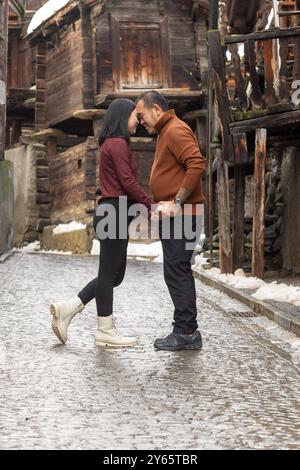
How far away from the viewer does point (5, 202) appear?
15.4 meters

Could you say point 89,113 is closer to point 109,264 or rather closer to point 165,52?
point 165,52

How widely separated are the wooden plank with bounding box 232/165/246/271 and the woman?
18.3 feet

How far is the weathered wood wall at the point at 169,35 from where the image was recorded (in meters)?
20.8

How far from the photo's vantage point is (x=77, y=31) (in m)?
21.5

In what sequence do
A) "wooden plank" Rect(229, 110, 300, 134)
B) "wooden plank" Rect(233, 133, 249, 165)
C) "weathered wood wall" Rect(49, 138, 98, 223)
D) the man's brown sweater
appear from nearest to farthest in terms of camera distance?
the man's brown sweater < "wooden plank" Rect(229, 110, 300, 134) < "wooden plank" Rect(233, 133, 249, 165) < "weathered wood wall" Rect(49, 138, 98, 223)

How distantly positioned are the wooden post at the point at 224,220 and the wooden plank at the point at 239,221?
0.10m

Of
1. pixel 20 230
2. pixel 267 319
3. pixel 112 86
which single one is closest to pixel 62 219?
pixel 20 230

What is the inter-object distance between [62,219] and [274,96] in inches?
509

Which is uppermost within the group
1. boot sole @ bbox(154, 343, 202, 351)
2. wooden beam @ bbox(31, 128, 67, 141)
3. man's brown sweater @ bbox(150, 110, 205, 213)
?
wooden beam @ bbox(31, 128, 67, 141)

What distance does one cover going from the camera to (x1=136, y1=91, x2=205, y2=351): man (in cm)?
588

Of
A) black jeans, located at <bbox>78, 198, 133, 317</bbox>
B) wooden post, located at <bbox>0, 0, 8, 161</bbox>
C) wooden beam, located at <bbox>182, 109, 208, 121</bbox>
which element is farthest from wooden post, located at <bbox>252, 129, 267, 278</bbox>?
wooden beam, located at <bbox>182, 109, 208, 121</bbox>

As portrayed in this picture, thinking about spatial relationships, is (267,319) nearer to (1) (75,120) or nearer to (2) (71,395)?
(2) (71,395)

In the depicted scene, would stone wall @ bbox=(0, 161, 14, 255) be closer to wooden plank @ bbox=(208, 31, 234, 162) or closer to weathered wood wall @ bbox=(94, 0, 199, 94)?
wooden plank @ bbox=(208, 31, 234, 162)

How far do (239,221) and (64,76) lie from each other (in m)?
12.1
